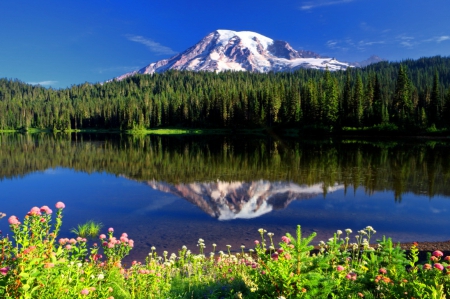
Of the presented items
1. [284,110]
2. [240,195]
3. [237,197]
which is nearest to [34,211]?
[237,197]

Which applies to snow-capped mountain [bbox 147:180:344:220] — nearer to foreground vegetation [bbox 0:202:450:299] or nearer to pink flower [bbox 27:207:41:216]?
foreground vegetation [bbox 0:202:450:299]

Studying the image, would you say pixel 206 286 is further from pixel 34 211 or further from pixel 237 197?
pixel 237 197

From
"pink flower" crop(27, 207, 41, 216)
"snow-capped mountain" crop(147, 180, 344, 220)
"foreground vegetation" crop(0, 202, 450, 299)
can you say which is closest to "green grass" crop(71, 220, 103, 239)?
"snow-capped mountain" crop(147, 180, 344, 220)

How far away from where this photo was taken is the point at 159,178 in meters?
31.2

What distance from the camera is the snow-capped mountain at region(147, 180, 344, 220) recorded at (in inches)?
776

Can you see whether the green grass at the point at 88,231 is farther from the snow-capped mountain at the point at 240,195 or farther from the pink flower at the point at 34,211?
the pink flower at the point at 34,211

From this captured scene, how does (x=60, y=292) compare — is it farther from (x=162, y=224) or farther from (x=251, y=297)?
(x=162, y=224)

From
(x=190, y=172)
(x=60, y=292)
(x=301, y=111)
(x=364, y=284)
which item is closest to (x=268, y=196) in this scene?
(x=190, y=172)

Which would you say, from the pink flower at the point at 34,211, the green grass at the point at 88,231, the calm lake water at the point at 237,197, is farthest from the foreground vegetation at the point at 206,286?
the green grass at the point at 88,231

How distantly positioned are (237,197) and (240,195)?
0.62m

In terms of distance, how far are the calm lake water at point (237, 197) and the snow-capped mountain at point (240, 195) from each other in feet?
0.24

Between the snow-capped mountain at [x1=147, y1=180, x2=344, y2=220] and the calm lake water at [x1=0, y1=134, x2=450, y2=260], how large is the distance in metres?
0.07

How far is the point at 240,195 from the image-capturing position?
23328 millimetres

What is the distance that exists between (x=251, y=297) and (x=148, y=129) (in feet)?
492
